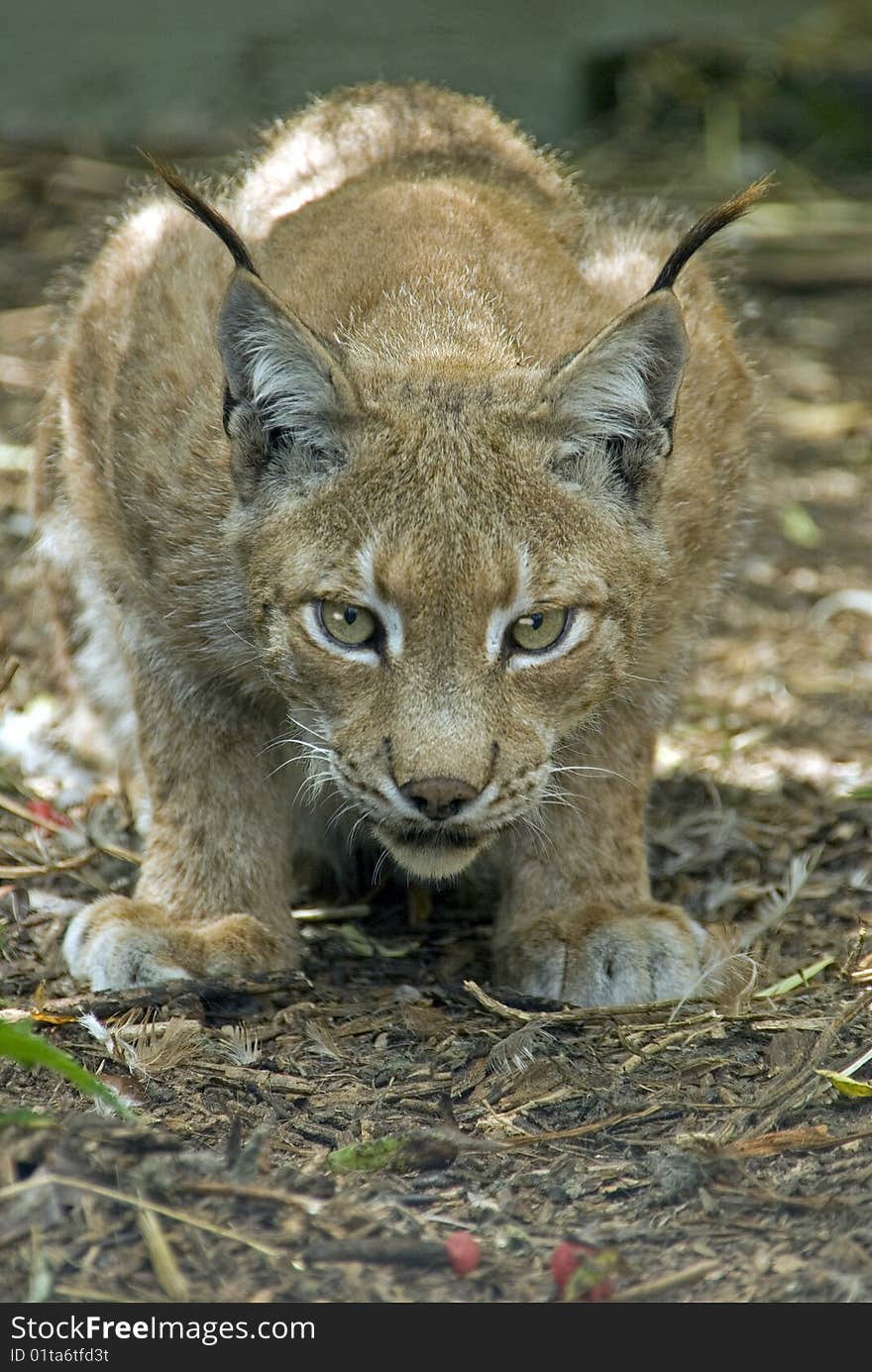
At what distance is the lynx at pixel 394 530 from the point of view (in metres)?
4.10

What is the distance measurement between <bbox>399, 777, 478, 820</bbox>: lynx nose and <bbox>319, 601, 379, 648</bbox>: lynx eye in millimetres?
380

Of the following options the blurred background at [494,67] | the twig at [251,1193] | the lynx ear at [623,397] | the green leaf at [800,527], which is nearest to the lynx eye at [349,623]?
the lynx ear at [623,397]

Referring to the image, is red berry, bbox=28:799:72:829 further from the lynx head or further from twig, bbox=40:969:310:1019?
the lynx head

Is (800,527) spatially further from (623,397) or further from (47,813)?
(623,397)

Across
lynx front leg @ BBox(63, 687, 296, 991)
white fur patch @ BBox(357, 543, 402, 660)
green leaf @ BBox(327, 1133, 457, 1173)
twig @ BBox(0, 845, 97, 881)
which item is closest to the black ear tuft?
white fur patch @ BBox(357, 543, 402, 660)

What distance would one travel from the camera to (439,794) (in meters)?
3.94

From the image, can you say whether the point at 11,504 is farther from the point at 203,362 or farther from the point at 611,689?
the point at 611,689

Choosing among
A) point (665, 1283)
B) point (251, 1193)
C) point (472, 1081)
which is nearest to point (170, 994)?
point (472, 1081)

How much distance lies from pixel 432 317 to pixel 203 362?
64cm

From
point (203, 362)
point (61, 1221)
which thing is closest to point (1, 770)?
point (203, 362)

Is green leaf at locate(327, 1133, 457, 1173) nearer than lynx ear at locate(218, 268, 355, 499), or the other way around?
green leaf at locate(327, 1133, 457, 1173)

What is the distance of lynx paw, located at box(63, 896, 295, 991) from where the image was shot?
15.5ft

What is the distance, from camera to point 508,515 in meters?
4.16

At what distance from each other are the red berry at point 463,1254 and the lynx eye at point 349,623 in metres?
1.36
